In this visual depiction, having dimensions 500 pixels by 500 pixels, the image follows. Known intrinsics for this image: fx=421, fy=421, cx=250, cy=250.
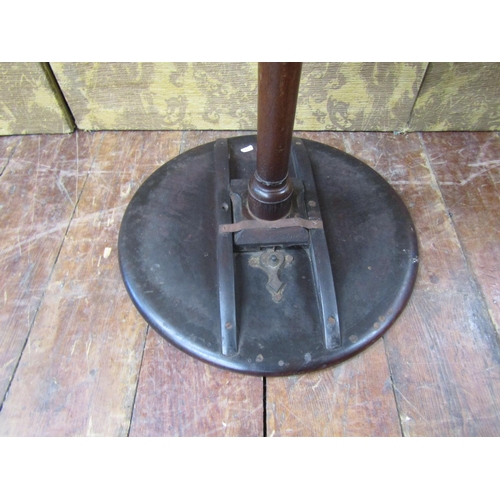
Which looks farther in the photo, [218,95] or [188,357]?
[218,95]

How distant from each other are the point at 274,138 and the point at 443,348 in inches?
18.7

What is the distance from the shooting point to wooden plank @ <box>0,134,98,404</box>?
0.79 metres

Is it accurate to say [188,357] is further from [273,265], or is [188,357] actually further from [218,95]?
[218,95]

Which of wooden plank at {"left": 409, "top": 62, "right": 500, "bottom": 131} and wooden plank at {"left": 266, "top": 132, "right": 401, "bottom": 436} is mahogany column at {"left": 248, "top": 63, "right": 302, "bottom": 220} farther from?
wooden plank at {"left": 409, "top": 62, "right": 500, "bottom": 131}

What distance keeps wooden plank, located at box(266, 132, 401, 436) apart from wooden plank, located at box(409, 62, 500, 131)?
693mm

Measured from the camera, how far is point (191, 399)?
70 cm

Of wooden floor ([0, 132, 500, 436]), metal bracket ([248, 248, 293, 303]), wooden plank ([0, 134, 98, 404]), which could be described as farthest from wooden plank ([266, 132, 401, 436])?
wooden plank ([0, 134, 98, 404])

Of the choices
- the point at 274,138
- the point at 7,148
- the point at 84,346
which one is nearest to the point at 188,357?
the point at 84,346

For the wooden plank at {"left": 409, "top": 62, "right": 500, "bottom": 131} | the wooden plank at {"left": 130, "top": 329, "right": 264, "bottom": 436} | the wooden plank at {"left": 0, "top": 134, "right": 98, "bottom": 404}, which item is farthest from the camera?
the wooden plank at {"left": 409, "top": 62, "right": 500, "bottom": 131}

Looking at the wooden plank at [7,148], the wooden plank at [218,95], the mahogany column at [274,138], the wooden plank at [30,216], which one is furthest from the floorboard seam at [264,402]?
the wooden plank at [7,148]

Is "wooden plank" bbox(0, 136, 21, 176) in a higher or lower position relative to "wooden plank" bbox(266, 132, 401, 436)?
lower

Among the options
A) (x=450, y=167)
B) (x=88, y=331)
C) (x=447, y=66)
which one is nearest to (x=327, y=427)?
(x=88, y=331)

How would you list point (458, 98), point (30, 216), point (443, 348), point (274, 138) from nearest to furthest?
point (274, 138), point (443, 348), point (30, 216), point (458, 98)

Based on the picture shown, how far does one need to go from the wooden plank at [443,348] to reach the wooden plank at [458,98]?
295 millimetres
